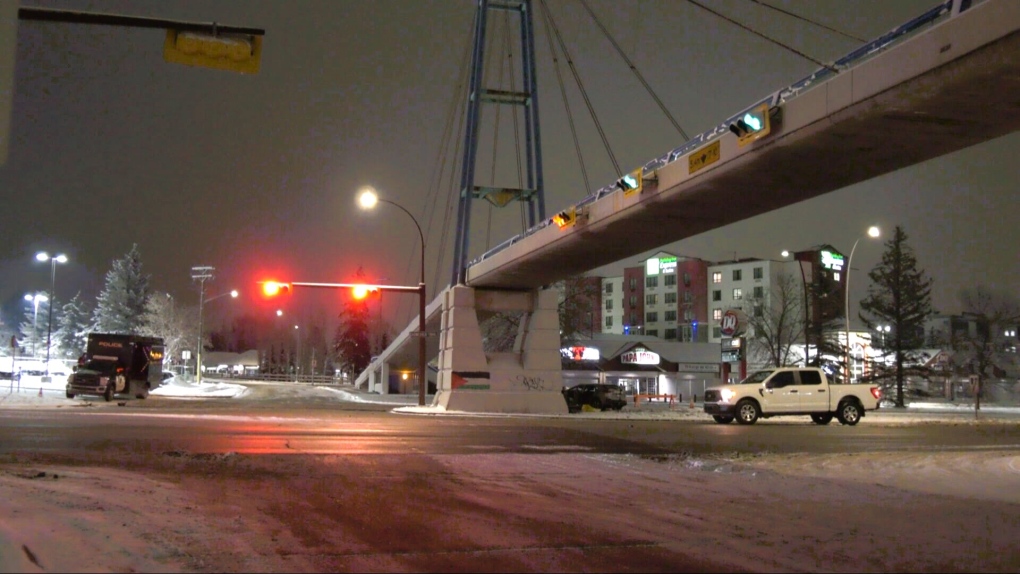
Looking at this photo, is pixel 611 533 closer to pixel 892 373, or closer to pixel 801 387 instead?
pixel 801 387

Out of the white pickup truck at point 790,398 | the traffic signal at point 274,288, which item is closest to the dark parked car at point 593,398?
the traffic signal at point 274,288

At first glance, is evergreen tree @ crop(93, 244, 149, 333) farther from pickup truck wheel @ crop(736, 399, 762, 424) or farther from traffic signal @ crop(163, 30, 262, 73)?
traffic signal @ crop(163, 30, 262, 73)

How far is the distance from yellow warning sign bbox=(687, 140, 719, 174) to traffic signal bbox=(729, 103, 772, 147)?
1.65m

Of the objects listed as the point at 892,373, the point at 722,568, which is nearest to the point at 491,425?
the point at 722,568

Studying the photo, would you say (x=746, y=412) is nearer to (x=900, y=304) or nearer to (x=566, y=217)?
(x=566, y=217)

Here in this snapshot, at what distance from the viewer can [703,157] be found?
887 inches

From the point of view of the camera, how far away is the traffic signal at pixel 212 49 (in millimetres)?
9344

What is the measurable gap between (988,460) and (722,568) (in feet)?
37.9

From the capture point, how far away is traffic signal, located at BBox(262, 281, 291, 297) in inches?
1556

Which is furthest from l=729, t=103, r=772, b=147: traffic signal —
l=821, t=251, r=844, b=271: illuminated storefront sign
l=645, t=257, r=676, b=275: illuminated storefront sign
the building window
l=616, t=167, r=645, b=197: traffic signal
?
l=645, t=257, r=676, b=275: illuminated storefront sign

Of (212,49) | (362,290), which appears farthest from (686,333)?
(212,49)

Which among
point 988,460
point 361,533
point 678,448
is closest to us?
point 361,533

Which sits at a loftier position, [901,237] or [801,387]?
[901,237]

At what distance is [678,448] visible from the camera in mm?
19141
